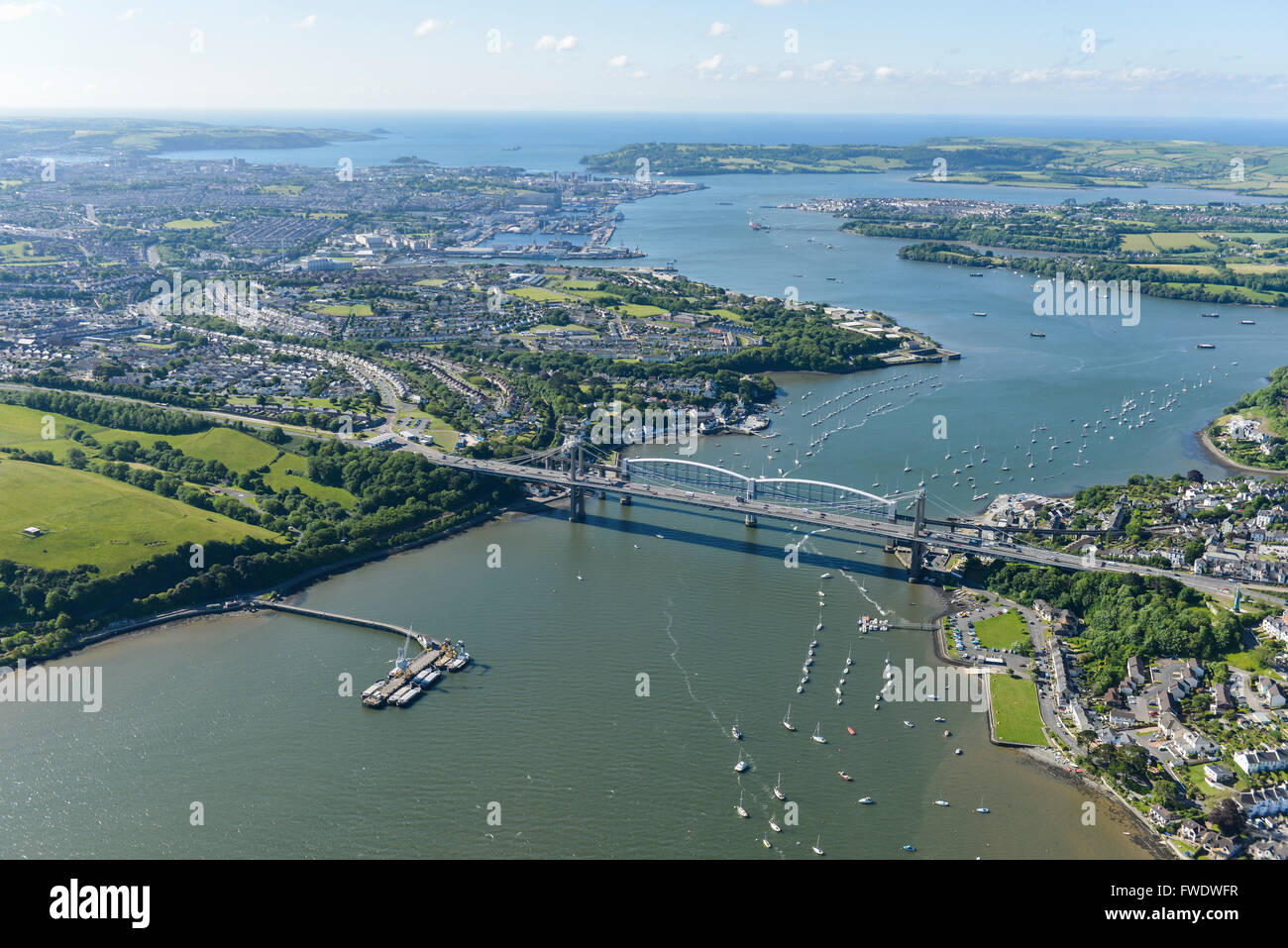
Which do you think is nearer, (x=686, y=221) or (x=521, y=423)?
(x=521, y=423)

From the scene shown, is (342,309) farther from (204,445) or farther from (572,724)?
(572,724)

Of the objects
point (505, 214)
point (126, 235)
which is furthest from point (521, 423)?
point (505, 214)

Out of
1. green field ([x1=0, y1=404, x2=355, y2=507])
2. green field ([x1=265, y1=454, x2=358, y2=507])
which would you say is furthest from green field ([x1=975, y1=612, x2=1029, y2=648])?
green field ([x1=0, y1=404, x2=355, y2=507])

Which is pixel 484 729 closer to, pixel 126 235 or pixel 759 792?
pixel 759 792

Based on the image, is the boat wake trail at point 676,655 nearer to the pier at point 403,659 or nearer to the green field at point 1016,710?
the pier at point 403,659

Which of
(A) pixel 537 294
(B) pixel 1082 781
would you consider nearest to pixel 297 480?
(B) pixel 1082 781
